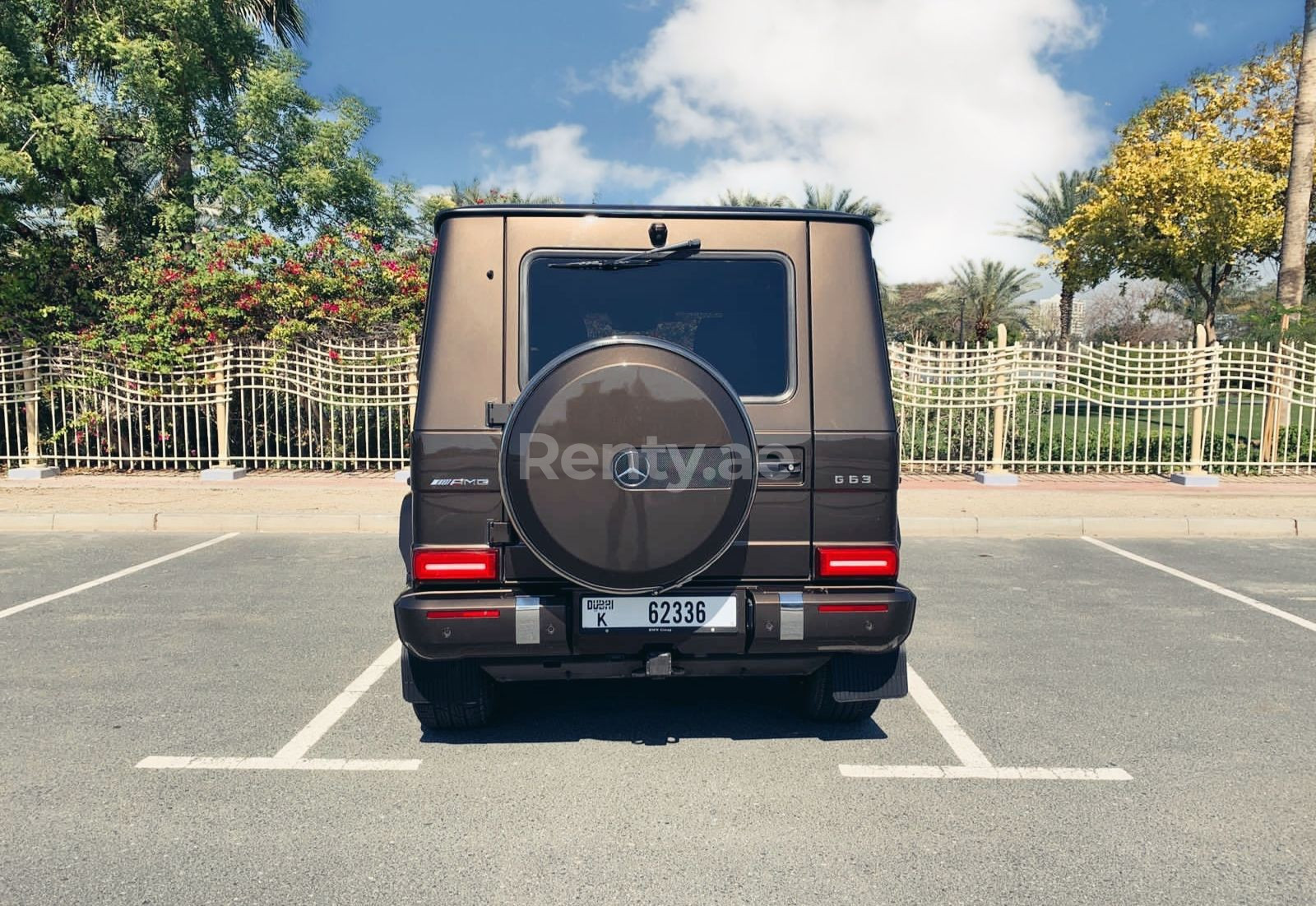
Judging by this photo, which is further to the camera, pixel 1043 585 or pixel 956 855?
pixel 1043 585

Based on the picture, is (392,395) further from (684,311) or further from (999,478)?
(684,311)

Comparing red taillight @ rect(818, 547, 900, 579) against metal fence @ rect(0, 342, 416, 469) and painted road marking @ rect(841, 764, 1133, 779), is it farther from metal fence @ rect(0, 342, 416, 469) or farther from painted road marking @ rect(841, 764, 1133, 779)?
metal fence @ rect(0, 342, 416, 469)

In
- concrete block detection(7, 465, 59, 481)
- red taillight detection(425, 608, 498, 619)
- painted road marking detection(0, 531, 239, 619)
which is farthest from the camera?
concrete block detection(7, 465, 59, 481)

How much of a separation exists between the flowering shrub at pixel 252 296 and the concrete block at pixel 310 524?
4.10 metres

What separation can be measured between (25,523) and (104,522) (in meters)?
0.77

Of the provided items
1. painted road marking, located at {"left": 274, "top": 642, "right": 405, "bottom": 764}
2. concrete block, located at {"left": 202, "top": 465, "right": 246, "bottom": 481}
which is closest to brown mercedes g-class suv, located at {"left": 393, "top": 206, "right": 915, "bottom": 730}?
painted road marking, located at {"left": 274, "top": 642, "right": 405, "bottom": 764}

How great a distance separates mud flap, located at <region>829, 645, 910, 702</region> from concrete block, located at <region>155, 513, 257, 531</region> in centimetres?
746

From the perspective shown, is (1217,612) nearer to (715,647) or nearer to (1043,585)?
(1043,585)

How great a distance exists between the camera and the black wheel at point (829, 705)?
12.8ft

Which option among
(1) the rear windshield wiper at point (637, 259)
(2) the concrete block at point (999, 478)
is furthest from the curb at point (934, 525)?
(1) the rear windshield wiper at point (637, 259)

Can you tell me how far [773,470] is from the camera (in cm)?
339

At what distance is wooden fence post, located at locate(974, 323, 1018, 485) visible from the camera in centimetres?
1206

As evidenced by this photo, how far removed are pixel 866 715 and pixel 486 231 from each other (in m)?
2.63

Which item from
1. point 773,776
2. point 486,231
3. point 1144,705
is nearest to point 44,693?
point 486,231
